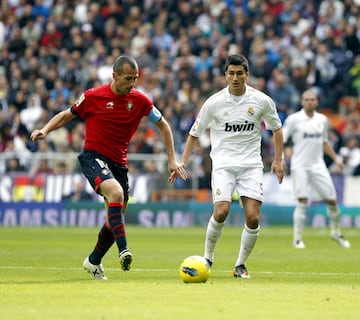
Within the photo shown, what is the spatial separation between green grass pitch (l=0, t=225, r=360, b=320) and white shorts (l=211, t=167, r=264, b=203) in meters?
0.96

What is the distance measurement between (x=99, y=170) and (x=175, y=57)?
21.3m

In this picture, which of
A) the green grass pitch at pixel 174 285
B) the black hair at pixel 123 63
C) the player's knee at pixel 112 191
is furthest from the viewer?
the black hair at pixel 123 63

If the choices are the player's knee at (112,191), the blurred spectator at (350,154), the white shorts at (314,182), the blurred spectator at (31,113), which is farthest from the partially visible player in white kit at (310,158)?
the blurred spectator at (31,113)

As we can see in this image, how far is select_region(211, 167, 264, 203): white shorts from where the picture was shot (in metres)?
13.8

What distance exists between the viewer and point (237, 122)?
13.9 metres

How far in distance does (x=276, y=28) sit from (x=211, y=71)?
2302mm

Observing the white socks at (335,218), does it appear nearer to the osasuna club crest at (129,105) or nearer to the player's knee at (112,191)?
the osasuna club crest at (129,105)

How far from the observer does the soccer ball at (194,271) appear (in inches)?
494

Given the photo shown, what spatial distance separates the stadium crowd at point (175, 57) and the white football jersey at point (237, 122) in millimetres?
15457

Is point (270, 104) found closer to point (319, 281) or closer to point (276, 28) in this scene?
point (319, 281)

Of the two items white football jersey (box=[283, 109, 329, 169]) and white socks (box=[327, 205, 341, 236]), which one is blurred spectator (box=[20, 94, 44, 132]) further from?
white socks (box=[327, 205, 341, 236])

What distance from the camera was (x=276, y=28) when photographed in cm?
3347

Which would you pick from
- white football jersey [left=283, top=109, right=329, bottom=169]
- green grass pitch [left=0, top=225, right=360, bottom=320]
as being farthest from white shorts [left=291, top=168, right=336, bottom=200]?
green grass pitch [left=0, top=225, right=360, bottom=320]

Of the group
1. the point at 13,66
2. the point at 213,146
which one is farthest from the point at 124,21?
the point at 213,146
